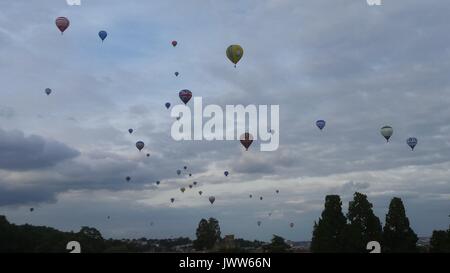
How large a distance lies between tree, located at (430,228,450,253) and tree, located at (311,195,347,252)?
10800mm

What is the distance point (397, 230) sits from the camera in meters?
71.2

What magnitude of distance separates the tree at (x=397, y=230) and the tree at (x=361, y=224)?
1070mm

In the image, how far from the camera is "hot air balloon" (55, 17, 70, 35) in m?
60.6

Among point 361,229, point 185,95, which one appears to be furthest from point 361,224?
point 185,95

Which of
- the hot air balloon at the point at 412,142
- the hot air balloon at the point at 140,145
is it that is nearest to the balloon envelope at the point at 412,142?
the hot air balloon at the point at 412,142

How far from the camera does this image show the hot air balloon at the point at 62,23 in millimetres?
60562

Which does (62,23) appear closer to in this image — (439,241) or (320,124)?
(320,124)

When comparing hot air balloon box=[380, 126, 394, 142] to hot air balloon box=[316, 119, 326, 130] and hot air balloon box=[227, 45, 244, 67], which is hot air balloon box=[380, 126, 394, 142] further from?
hot air balloon box=[227, 45, 244, 67]

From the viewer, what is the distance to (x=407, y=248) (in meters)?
69.9

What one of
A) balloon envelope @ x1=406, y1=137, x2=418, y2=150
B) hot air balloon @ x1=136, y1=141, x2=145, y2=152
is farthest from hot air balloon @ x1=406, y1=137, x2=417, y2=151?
hot air balloon @ x1=136, y1=141, x2=145, y2=152
